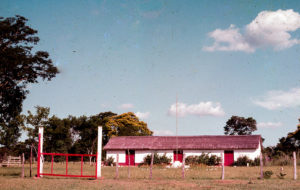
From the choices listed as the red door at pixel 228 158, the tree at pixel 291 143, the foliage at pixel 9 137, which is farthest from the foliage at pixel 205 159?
the foliage at pixel 9 137

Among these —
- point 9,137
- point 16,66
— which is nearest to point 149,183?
point 16,66

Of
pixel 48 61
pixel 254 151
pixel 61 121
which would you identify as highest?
pixel 48 61

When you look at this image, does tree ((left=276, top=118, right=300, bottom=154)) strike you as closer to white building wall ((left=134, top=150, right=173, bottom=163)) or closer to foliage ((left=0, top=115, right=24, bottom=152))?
white building wall ((left=134, top=150, right=173, bottom=163))

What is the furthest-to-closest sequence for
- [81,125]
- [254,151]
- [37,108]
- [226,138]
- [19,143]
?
[81,125] → [19,143] → [37,108] → [226,138] → [254,151]

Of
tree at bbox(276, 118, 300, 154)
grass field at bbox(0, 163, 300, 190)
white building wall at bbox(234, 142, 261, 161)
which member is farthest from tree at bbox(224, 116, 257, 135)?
grass field at bbox(0, 163, 300, 190)

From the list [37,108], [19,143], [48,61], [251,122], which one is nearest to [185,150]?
[48,61]

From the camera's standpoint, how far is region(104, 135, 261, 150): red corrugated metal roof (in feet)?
140

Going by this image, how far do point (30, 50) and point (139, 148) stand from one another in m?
18.9

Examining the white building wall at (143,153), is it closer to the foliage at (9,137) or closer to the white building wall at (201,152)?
the white building wall at (201,152)

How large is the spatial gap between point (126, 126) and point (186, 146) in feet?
75.2

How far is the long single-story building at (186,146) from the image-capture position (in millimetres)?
42281

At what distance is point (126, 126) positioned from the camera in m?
65.3

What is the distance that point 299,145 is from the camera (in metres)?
58.1

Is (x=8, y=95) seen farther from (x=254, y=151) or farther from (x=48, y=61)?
(x=254, y=151)
